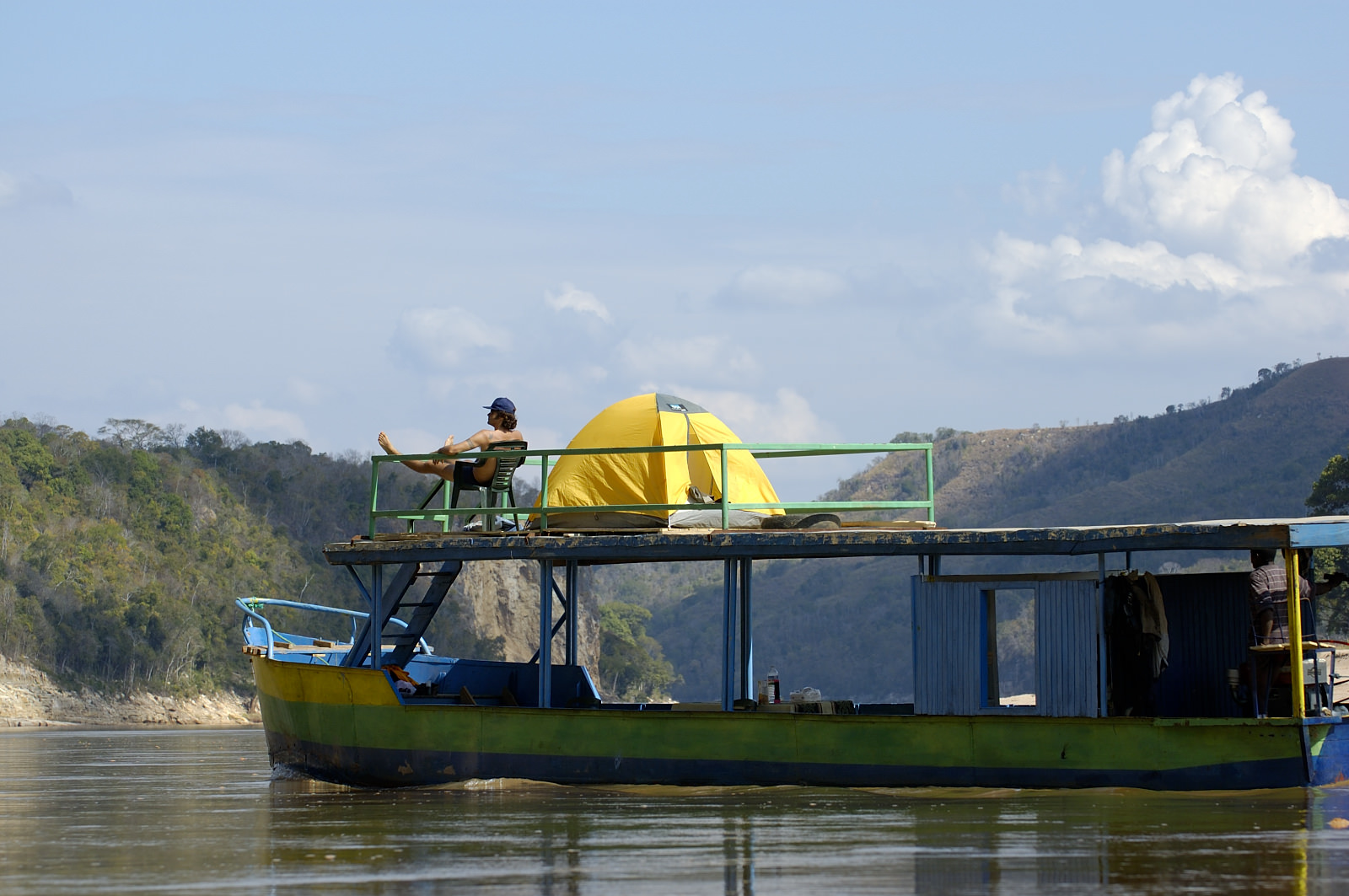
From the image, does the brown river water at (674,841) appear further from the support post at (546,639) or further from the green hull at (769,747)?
the support post at (546,639)

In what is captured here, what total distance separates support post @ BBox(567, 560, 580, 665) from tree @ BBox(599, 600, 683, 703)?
6512cm

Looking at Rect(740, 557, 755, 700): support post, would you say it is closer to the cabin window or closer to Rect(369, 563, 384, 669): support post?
Rect(369, 563, 384, 669): support post

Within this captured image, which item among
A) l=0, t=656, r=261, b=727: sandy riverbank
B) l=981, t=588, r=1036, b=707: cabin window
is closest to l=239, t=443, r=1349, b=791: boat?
l=0, t=656, r=261, b=727: sandy riverbank

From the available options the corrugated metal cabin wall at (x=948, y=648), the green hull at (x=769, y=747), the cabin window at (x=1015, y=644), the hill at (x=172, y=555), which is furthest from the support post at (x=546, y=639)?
the cabin window at (x=1015, y=644)

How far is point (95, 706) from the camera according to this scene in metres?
66.1

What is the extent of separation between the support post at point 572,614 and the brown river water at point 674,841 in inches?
103

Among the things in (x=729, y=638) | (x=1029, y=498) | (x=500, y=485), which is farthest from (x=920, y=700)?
Result: (x=1029, y=498)

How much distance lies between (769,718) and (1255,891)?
7314 millimetres

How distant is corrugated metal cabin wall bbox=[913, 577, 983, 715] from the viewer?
16688 mm

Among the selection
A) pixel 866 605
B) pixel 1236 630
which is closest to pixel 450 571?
pixel 1236 630

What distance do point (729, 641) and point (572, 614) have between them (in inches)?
124

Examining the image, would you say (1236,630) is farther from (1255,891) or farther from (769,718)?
(1255,891)

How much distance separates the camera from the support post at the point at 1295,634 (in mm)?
15359

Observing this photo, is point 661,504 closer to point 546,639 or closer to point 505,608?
point 546,639
